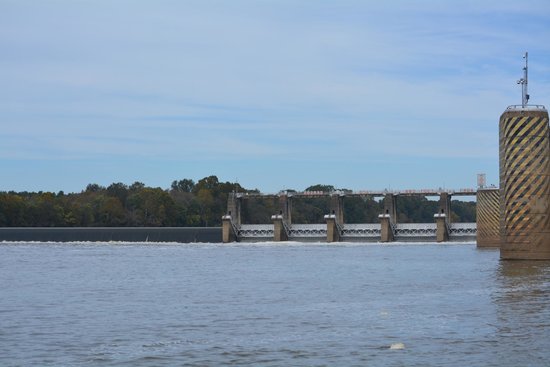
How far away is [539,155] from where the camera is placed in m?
67.7

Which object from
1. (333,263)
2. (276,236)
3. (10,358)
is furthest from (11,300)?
(276,236)

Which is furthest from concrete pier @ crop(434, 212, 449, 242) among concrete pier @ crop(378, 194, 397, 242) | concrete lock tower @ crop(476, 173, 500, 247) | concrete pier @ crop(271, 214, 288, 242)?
concrete pier @ crop(271, 214, 288, 242)

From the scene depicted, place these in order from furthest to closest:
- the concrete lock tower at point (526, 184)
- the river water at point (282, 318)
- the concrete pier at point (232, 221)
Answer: the concrete pier at point (232, 221) → the concrete lock tower at point (526, 184) → the river water at point (282, 318)

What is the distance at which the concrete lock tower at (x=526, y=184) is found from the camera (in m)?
67.2

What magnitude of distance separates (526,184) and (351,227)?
8529 centimetres

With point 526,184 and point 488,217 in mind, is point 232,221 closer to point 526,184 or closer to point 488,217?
point 488,217

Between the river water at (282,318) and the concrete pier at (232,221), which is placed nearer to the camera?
the river water at (282,318)

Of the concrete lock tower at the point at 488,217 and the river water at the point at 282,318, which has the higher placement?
the concrete lock tower at the point at 488,217

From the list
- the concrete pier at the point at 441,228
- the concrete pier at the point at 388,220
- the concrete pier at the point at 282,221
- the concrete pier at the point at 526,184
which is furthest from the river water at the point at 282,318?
the concrete pier at the point at 282,221

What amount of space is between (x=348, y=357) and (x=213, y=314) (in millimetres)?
13358

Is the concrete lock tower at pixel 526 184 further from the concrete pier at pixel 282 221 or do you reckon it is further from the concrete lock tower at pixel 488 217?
the concrete pier at pixel 282 221

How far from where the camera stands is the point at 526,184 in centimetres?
6762

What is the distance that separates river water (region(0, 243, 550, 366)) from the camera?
29.8 metres

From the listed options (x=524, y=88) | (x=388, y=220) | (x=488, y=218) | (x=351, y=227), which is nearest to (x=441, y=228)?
(x=388, y=220)
